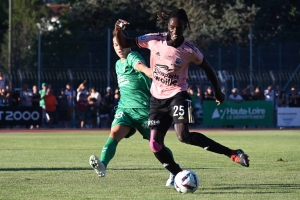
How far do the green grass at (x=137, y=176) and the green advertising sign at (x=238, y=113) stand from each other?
1413 centimetres

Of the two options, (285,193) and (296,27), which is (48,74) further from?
(285,193)

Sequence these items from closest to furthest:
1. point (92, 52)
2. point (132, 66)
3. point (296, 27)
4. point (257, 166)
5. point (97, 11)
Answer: point (132, 66) < point (257, 166) < point (92, 52) < point (296, 27) < point (97, 11)

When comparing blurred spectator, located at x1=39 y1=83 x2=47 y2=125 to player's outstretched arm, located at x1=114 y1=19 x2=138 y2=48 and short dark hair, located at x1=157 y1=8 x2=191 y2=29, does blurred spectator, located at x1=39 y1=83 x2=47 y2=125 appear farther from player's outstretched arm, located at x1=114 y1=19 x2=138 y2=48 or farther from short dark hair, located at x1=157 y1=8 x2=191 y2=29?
short dark hair, located at x1=157 y1=8 x2=191 y2=29

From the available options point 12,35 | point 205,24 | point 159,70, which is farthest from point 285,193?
point 205,24

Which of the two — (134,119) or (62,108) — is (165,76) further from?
(62,108)

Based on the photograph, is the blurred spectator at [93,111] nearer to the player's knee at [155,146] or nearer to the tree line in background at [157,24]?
the tree line in background at [157,24]

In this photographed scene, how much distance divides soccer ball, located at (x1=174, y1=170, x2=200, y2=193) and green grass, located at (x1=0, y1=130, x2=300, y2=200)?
96 millimetres

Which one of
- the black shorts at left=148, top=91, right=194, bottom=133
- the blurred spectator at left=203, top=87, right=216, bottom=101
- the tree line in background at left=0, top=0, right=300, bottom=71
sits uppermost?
the tree line in background at left=0, top=0, right=300, bottom=71

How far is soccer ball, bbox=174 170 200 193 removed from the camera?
27.8ft

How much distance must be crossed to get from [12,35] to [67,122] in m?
5.51

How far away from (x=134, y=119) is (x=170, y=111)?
1209 millimetres

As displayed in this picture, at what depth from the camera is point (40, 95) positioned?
29094 millimetres

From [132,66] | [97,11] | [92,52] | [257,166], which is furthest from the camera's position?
[97,11]

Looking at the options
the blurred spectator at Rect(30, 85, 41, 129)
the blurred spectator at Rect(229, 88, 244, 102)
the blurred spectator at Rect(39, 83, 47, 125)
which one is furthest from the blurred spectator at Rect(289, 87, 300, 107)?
the blurred spectator at Rect(30, 85, 41, 129)
